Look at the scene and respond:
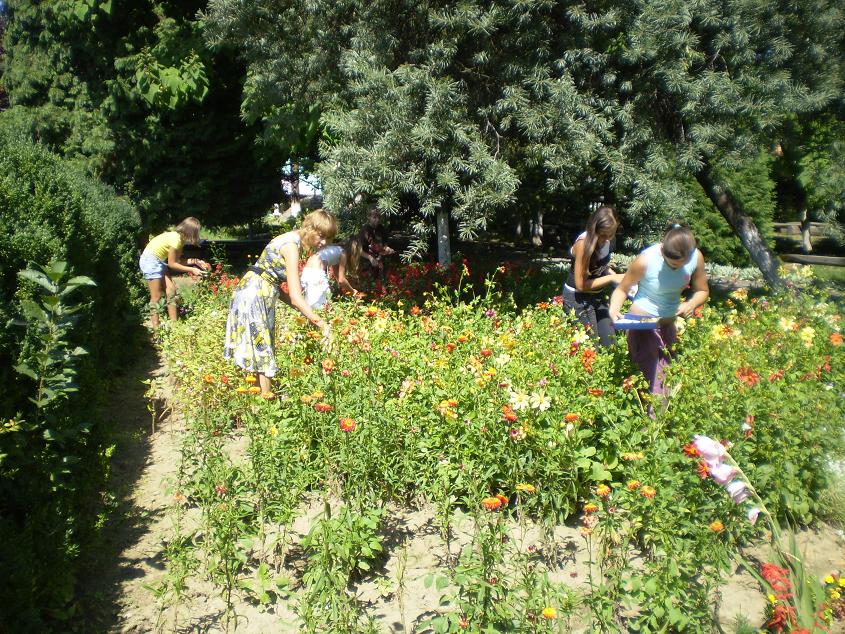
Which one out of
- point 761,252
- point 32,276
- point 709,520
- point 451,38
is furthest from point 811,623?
point 761,252

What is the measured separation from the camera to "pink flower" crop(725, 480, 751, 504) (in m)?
2.11

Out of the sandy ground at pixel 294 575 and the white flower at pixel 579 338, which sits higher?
the white flower at pixel 579 338

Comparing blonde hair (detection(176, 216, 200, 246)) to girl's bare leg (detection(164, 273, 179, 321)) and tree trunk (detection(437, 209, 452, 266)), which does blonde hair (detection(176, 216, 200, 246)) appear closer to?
girl's bare leg (detection(164, 273, 179, 321))

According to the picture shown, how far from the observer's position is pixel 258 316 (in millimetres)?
4434

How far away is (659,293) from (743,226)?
472 centimetres

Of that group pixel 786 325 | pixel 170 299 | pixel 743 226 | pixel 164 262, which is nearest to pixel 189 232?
pixel 164 262

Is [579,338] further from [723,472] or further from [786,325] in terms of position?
[723,472]

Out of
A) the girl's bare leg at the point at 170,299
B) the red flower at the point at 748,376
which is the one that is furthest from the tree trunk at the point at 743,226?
the girl's bare leg at the point at 170,299

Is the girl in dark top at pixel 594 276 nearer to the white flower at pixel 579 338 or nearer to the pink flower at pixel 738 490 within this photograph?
the white flower at pixel 579 338

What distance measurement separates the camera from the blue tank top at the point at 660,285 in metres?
3.98

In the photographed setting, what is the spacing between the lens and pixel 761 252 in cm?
778

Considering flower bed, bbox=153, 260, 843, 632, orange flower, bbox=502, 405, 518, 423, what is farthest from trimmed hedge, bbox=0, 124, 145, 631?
orange flower, bbox=502, 405, 518, 423

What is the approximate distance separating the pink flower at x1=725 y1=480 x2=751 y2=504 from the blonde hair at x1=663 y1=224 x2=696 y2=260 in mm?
1973

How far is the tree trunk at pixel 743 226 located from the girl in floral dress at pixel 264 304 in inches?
193
